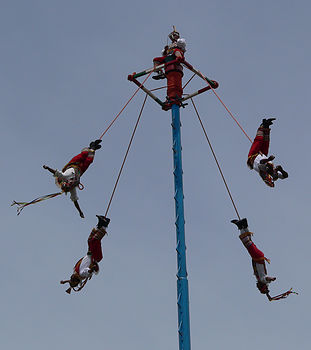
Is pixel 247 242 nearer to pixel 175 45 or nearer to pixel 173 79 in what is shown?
pixel 173 79

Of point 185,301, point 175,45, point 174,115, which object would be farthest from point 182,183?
point 175,45

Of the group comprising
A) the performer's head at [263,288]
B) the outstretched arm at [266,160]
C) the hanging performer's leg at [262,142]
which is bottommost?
the performer's head at [263,288]

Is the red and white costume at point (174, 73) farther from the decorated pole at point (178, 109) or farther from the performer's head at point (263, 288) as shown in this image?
the performer's head at point (263, 288)

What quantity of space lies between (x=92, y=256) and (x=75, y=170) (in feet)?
5.21

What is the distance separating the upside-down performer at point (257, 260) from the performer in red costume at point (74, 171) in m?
2.92

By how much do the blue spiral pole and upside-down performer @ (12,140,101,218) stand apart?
158cm

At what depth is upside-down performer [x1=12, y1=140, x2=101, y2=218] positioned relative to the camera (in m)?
10.4

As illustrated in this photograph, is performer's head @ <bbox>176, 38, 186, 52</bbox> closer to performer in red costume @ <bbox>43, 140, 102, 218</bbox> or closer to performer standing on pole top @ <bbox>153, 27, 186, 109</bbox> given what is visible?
performer standing on pole top @ <bbox>153, 27, 186, 109</bbox>

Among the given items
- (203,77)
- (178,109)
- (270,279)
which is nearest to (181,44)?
(203,77)

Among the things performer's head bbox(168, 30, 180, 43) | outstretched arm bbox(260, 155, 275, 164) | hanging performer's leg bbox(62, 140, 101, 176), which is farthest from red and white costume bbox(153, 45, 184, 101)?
outstretched arm bbox(260, 155, 275, 164)

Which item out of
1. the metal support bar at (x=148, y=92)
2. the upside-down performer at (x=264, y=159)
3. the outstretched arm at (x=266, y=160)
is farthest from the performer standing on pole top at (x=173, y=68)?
the outstretched arm at (x=266, y=160)

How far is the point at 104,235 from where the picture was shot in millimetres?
10633

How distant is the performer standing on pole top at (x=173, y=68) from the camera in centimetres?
1100

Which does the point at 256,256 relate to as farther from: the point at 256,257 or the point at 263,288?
the point at 263,288
